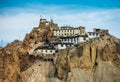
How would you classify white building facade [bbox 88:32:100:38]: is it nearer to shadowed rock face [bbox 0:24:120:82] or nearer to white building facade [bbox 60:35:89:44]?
white building facade [bbox 60:35:89:44]

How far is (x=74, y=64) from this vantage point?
439ft

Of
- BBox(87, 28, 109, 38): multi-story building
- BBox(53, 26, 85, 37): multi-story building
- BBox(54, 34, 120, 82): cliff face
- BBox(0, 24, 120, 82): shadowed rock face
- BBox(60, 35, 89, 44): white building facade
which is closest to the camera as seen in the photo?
BBox(0, 24, 120, 82): shadowed rock face

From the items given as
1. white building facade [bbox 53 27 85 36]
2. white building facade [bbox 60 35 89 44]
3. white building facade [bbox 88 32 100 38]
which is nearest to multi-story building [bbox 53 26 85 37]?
white building facade [bbox 53 27 85 36]

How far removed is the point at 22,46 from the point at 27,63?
22.9 feet

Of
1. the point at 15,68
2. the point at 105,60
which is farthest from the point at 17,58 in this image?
the point at 105,60

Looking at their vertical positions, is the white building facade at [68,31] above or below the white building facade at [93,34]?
above

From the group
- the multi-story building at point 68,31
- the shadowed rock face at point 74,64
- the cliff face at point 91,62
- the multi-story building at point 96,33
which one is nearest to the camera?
the shadowed rock face at point 74,64

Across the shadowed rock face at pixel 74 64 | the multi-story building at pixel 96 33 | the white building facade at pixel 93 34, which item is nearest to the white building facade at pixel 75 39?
the white building facade at pixel 93 34

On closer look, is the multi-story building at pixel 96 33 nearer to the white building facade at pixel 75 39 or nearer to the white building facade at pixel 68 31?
the white building facade at pixel 68 31

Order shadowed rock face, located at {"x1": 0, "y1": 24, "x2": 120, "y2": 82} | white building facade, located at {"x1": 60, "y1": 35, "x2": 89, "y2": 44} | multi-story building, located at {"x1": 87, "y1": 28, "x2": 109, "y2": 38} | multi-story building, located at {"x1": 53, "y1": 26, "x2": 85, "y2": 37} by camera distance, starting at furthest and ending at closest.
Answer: multi-story building, located at {"x1": 53, "y1": 26, "x2": 85, "y2": 37}
multi-story building, located at {"x1": 87, "y1": 28, "x2": 109, "y2": 38}
white building facade, located at {"x1": 60, "y1": 35, "x2": 89, "y2": 44}
shadowed rock face, located at {"x1": 0, "y1": 24, "x2": 120, "y2": 82}

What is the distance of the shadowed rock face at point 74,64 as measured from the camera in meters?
133

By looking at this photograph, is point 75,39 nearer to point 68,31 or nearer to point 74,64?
point 68,31

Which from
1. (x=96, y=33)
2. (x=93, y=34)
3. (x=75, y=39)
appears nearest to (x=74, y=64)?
(x=75, y=39)

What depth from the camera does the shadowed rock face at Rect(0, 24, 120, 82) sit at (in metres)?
133
